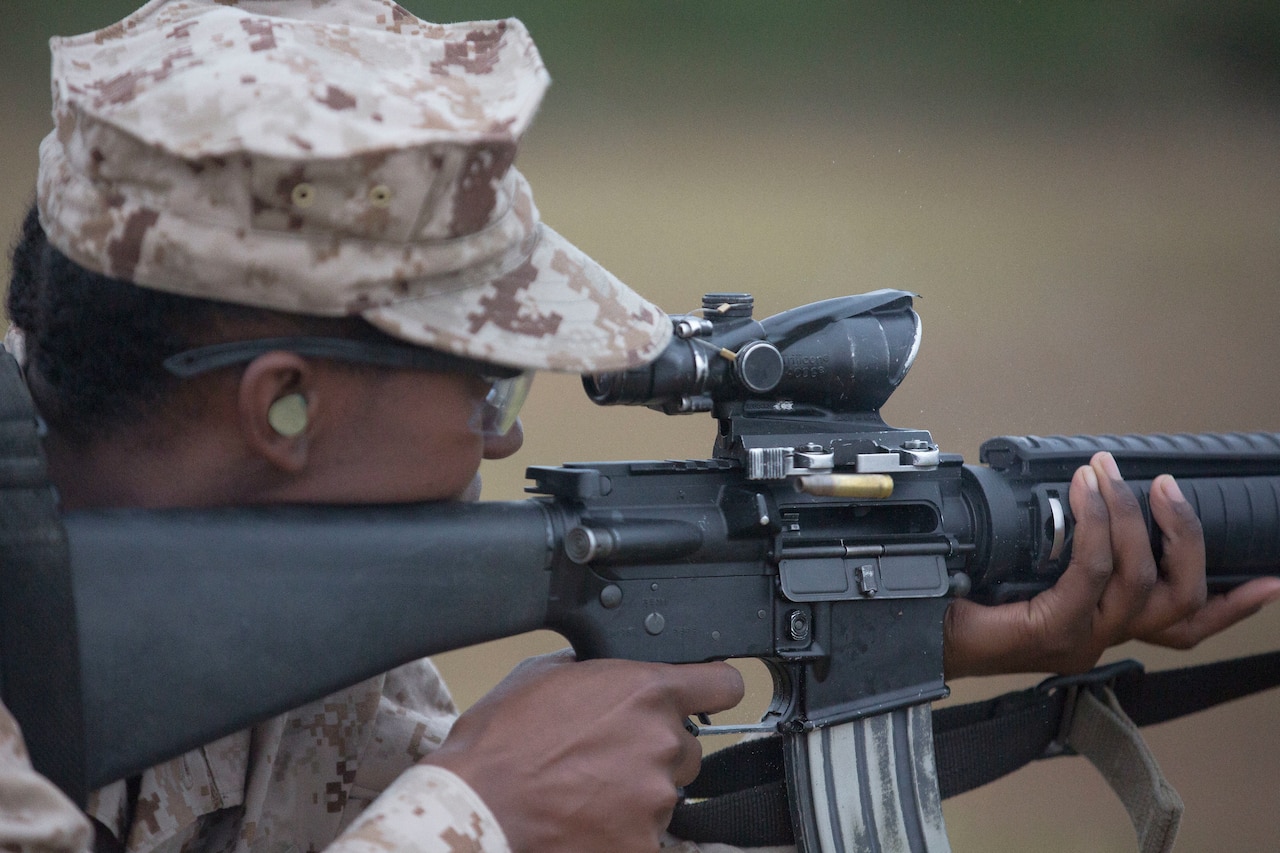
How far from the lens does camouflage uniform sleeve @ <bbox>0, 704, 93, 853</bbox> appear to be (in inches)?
31.6

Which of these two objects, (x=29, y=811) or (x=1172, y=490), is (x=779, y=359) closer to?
(x=1172, y=490)

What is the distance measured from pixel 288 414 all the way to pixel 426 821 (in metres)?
0.39

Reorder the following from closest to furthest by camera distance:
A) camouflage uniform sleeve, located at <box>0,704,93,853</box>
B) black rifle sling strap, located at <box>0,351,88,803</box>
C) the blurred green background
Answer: camouflage uniform sleeve, located at <box>0,704,93,853</box> < black rifle sling strap, located at <box>0,351,88,803</box> < the blurred green background

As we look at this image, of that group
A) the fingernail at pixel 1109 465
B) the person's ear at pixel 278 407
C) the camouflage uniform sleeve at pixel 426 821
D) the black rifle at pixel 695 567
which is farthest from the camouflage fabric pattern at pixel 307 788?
the fingernail at pixel 1109 465

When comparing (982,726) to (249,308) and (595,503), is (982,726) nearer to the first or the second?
(595,503)

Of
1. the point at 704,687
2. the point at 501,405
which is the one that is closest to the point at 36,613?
the point at 501,405

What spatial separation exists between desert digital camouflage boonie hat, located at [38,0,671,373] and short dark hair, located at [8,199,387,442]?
4 cm

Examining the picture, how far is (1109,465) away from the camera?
1.51 meters

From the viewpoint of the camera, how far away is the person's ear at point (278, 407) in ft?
3.40

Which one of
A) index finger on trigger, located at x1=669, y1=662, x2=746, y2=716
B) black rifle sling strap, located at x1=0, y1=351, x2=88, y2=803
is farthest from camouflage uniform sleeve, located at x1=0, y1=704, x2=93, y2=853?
index finger on trigger, located at x1=669, y1=662, x2=746, y2=716

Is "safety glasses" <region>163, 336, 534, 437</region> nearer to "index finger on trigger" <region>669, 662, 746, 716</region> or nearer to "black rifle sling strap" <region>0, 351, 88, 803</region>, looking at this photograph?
"black rifle sling strap" <region>0, 351, 88, 803</region>

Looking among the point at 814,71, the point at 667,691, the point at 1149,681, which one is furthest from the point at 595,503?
the point at 814,71

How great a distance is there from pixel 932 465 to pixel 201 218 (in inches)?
34.2

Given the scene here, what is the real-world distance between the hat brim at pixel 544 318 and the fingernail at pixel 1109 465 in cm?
67
